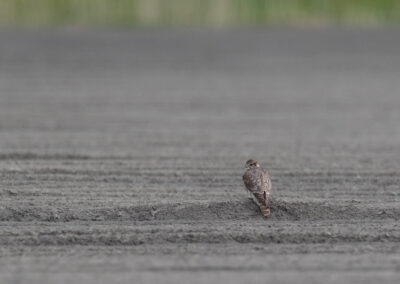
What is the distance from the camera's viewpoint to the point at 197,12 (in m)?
20.3

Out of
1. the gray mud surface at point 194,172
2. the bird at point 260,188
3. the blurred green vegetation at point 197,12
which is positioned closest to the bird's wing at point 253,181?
the bird at point 260,188

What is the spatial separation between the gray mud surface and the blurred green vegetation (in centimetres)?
552

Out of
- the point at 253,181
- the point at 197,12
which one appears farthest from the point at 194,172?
the point at 197,12

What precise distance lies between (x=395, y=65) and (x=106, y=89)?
5723mm

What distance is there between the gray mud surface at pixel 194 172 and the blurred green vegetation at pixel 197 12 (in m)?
5.52

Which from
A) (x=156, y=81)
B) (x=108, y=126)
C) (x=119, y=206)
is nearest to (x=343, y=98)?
(x=156, y=81)

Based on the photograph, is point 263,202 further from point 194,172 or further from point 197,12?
point 197,12

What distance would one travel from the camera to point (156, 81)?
491 inches

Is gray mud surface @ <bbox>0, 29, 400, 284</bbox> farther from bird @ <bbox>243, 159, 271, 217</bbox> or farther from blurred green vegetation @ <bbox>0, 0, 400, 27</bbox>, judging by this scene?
blurred green vegetation @ <bbox>0, 0, 400, 27</bbox>

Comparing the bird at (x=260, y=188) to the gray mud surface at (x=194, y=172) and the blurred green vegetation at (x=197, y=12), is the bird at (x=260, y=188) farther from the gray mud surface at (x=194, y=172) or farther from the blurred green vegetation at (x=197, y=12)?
the blurred green vegetation at (x=197, y=12)

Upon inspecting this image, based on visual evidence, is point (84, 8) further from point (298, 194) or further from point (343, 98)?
point (298, 194)

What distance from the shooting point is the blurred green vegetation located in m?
19.6

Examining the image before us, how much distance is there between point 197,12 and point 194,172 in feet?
47.3

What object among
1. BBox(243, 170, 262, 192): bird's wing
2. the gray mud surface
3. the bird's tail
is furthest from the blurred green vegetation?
the bird's tail
